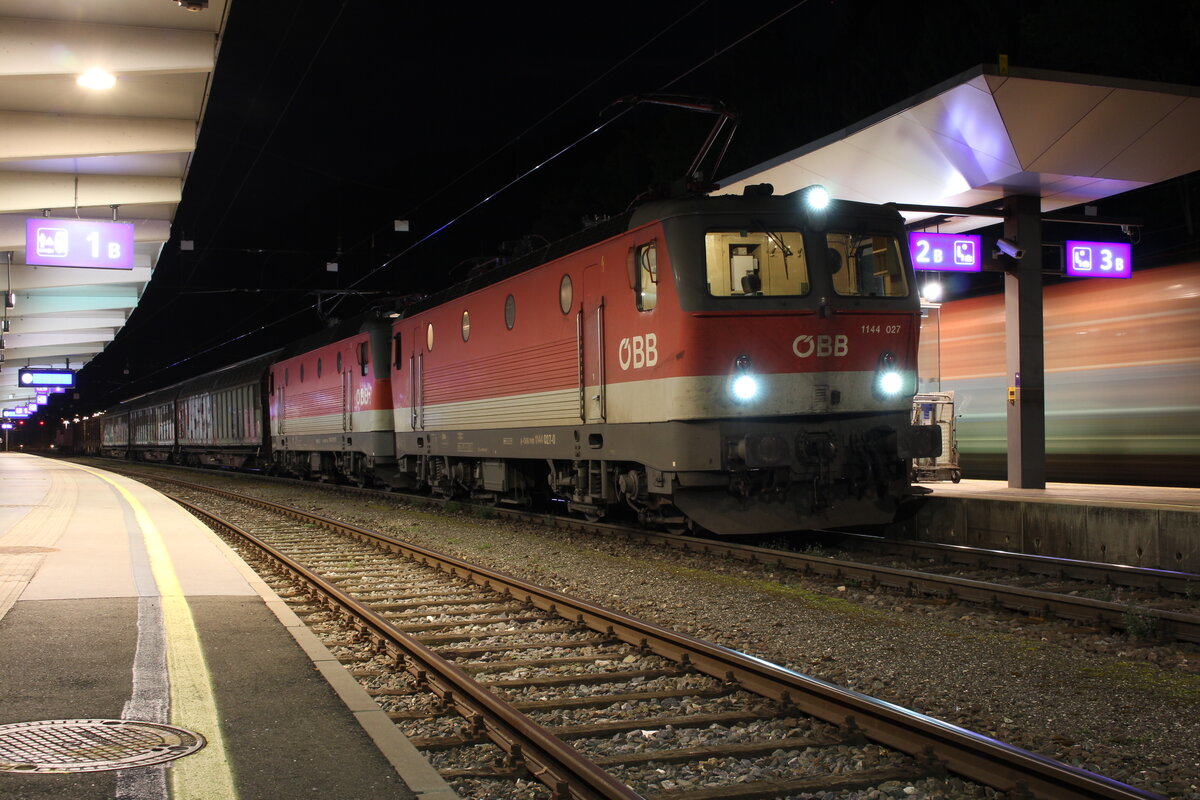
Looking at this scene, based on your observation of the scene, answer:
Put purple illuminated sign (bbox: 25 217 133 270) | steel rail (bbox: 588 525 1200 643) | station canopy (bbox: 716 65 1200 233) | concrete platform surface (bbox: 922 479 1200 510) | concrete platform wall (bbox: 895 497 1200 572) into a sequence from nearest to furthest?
1. steel rail (bbox: 588 525 1200 643)
2. concrete platform wall (bbox: 895 497 1200 572)
3. concrete platform surface (bbox: 922 479 1200 510)
4. station canopy (bbox: 716 65 1200 233)
5. purple illuminated sign (bbox: 25 217 133 270)

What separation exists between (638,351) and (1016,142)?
6.55 meters

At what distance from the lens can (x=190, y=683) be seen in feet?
18.9

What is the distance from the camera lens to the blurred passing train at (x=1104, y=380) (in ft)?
50.1

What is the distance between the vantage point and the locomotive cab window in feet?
35.4

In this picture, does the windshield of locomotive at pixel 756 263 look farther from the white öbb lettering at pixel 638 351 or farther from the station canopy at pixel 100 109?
the station canopy at pixel 100 109

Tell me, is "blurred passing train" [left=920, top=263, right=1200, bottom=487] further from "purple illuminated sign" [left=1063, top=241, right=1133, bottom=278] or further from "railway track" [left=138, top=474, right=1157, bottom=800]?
"railway track" [left=138, top=474, right=1157, bottom=800]

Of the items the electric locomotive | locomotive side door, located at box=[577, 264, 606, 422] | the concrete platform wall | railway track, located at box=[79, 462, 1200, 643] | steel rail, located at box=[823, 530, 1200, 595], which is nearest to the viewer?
railway track, located at box=[79, 462, 1200, 643]

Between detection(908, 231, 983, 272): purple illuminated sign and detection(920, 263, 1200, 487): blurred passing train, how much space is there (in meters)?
2.85

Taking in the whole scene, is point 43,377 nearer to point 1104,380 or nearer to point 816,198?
point 1104,380

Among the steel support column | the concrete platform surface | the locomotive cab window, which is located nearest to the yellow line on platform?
the locomotive cab window

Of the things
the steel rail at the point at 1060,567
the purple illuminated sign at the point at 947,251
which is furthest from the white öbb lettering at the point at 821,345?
the purple illuminated sign at the point at 947,251

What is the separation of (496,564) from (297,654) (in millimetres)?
4766

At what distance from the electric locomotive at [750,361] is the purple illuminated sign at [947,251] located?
170 inches

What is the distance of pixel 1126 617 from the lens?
23.2ft
